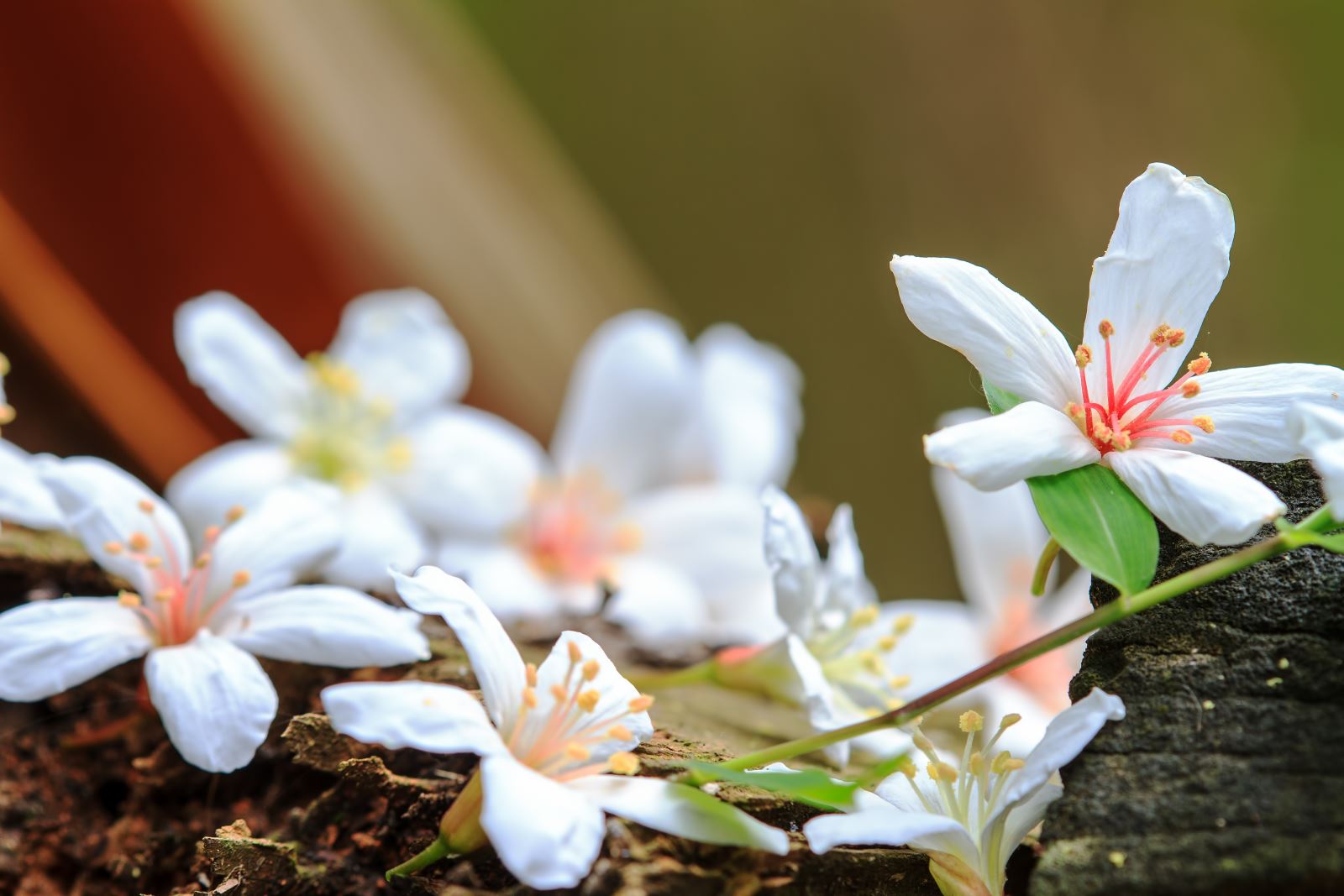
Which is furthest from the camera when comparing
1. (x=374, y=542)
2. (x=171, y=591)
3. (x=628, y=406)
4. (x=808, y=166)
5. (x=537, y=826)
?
(x=808, y=166)

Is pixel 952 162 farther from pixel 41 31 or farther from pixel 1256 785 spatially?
pixel 1256 785

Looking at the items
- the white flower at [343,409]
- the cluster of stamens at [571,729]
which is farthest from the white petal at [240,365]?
the cluster of stamens at [571,729]

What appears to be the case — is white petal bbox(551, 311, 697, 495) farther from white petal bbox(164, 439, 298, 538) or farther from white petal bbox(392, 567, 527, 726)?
white petal bbox(392, 567, 527, 726)

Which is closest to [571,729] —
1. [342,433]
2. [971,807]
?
[971,807]

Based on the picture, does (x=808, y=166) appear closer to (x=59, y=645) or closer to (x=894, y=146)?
(x=894, y=146)

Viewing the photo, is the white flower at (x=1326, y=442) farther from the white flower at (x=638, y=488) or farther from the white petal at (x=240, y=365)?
the white petal at (x=240, y=365)

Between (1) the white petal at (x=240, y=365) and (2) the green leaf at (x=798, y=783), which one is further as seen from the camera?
(1) the white petal at (x=240, y=365)
